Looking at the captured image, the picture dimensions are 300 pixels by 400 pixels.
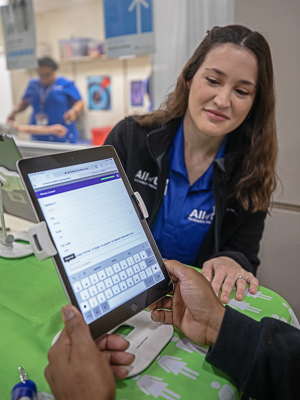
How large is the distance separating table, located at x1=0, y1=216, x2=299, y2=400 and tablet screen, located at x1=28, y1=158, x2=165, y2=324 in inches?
5.1

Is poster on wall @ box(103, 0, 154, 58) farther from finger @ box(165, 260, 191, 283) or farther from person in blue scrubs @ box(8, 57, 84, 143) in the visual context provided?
person in blue scrubs @ box(8, 57, 84, 143)

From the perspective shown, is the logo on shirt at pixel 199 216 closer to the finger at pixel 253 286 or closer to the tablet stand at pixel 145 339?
the finger at pixel 253 286

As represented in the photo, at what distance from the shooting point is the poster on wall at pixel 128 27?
189cm

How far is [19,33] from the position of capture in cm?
263

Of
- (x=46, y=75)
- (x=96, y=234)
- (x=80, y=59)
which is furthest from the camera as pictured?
(x=80, y=59)

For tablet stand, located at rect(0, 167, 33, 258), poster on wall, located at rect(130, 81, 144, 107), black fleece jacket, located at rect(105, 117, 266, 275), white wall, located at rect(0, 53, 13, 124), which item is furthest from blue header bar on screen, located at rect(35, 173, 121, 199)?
white wall, located at rect(0, 53, 13, 124)

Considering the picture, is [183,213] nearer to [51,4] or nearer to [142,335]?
[142,335]

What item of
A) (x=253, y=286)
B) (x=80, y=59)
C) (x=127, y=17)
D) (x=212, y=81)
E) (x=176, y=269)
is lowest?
(x=253, y=286)

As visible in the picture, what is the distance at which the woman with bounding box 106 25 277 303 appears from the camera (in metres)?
1.12

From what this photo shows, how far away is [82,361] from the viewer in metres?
0.48

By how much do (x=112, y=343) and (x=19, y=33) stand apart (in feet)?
9.00

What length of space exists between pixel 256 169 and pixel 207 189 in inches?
7.6

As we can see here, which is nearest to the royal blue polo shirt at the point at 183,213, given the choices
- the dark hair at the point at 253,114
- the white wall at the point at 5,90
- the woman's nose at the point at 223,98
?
the dark hair at the point at 253,114

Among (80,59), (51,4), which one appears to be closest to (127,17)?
(80,59)
